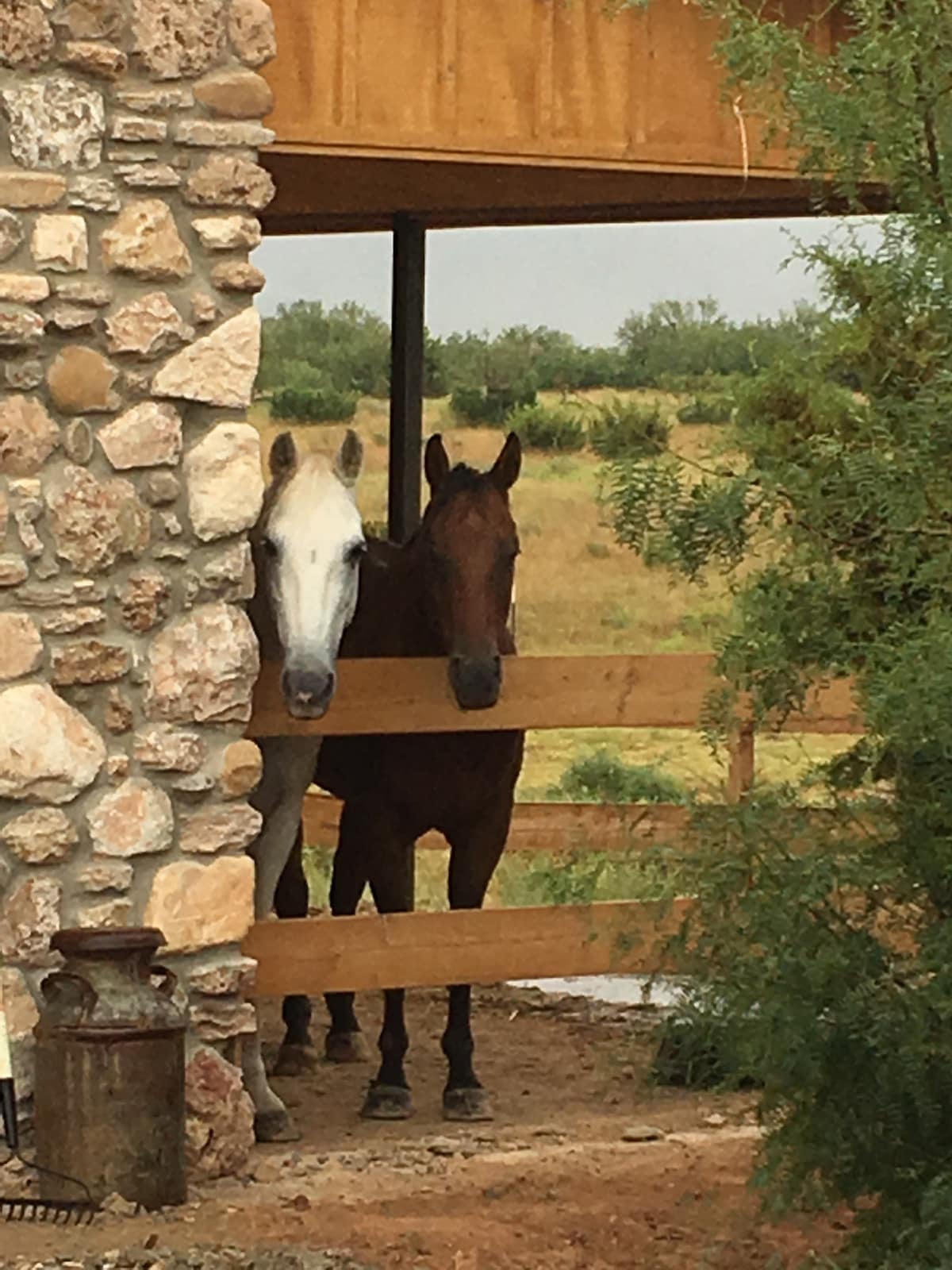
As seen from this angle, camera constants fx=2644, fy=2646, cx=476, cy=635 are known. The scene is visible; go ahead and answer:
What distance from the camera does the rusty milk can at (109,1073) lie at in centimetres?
686

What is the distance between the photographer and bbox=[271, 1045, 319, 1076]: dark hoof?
31.0 feet

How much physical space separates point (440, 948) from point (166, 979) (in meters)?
1.18

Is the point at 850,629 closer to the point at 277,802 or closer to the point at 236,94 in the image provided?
the point at 236,94

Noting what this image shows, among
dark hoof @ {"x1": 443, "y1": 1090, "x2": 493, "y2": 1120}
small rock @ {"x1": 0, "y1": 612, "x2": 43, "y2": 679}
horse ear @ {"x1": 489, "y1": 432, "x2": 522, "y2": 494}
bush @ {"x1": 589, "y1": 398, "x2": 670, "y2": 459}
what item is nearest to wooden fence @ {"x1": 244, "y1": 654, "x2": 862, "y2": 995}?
dark hoof @ {"x1": 443, "y1": 1090, "x2": 493, "y2": 1120}

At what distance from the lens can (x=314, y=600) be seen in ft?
25.2

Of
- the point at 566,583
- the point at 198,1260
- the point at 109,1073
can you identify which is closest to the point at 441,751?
the point at 109,1073

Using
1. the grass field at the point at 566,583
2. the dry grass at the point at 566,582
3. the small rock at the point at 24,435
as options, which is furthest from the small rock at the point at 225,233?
the dry grass at the point at 566,582

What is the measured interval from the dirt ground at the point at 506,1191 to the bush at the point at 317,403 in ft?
73.3

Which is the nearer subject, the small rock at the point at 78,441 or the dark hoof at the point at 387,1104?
the small rock at the point at 78,441

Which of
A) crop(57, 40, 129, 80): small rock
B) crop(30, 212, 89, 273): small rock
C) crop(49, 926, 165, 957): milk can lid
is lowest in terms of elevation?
crop(49, 926, 165, 957): milk can lid

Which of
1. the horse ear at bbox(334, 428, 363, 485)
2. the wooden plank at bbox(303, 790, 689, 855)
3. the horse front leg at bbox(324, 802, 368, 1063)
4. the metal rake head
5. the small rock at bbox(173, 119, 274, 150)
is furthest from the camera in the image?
the wooden plank at bbox(303, 790, 689, 855)

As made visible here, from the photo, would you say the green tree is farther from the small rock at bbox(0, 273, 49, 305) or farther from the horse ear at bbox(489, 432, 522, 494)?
the horse ear at bbox(489, 432, 522, 494)

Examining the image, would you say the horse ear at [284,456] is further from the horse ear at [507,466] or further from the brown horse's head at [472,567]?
the horse ear at [507,466]

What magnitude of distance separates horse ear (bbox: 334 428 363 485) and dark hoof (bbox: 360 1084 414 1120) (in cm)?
197
